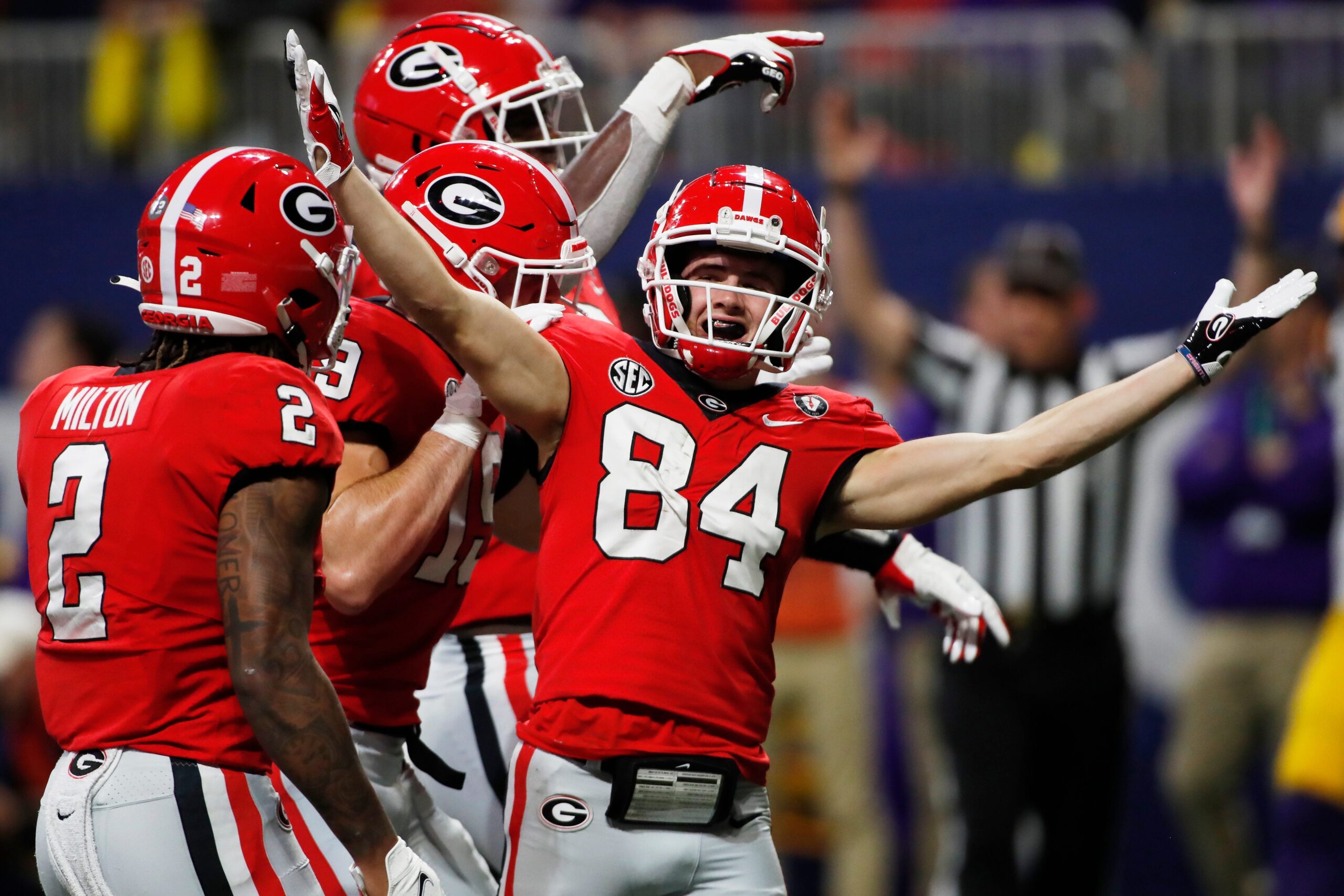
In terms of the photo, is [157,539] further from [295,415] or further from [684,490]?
[684,490]

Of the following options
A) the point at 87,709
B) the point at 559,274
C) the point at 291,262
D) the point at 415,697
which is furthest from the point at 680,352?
the point at 87,709

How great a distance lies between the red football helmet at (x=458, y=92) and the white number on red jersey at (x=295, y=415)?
1.44 m

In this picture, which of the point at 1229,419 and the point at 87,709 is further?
the point at 1229,419

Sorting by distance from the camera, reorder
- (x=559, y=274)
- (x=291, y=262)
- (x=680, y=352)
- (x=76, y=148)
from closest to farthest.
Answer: (x=291, y=262) < (x=680, y=352) < (x=559, y=274) < (x=76, y=148)

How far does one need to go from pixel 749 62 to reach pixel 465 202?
0.97 meters

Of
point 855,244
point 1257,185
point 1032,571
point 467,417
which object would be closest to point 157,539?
point 467,417

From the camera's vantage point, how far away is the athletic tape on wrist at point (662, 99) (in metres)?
4.29

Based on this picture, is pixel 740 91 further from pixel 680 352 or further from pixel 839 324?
pixel 680 352

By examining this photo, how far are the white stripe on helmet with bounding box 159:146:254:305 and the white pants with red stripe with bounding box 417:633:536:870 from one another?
1326mm

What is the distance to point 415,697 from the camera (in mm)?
3797

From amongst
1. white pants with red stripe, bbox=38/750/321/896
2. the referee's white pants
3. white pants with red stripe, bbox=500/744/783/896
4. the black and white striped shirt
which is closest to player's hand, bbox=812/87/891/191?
the black and white striped shirt

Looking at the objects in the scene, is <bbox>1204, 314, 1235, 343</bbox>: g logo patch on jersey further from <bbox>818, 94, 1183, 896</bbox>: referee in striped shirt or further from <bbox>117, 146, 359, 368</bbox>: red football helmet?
<bbox>818, 94, 1183, 896</bbox>: referee in striped shirt

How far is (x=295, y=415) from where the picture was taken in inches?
112

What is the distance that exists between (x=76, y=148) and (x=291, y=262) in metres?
7.19
